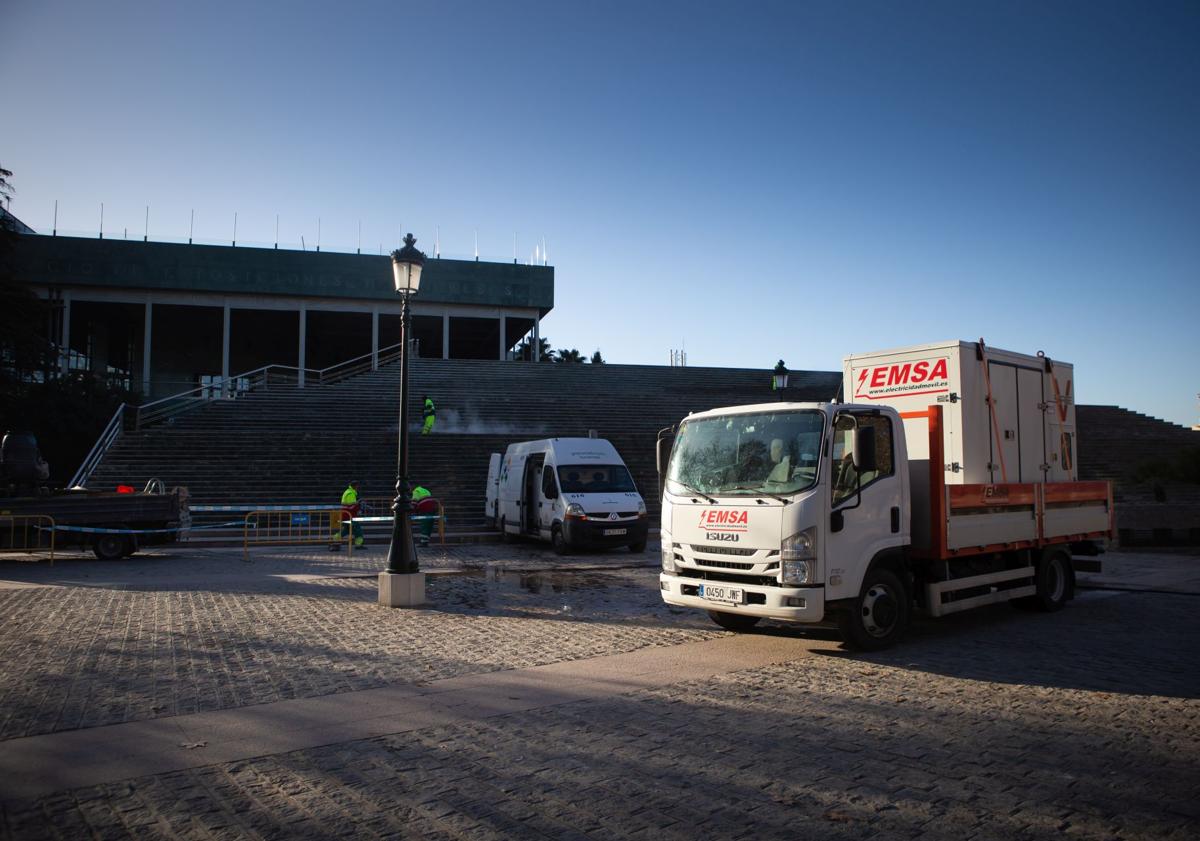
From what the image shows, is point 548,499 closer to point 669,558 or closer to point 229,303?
point 669,558

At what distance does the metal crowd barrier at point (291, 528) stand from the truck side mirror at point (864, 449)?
14092 millimetres

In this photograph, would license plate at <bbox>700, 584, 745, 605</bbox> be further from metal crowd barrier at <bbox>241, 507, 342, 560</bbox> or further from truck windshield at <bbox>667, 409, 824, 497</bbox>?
metal crowd barrier at <bbox>241, 507, 342, 560</bbox>

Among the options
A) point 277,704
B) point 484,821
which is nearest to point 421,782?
point 484,821

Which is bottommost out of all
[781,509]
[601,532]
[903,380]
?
[601,532]

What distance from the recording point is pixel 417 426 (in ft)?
104

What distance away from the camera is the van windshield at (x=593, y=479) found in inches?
689

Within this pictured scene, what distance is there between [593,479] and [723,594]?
10.1 meters

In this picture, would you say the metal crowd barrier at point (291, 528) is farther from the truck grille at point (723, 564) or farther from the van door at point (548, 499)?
the truck grille at point (723, 564)

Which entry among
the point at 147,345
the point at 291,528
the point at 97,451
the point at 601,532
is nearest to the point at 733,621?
the point at 601,532

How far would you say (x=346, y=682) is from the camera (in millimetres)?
6637

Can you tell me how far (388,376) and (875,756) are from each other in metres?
34.2

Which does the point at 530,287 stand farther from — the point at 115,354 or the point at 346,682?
the point at 346,682

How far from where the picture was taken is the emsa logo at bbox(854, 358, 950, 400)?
9.01 metres

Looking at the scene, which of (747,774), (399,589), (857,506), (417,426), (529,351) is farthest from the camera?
(529,351)
